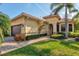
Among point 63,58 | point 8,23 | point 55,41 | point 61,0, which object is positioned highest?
point 61,0

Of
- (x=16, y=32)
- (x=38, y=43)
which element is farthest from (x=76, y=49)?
(x=16, y=32)

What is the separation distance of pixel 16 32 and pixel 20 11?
367 mm

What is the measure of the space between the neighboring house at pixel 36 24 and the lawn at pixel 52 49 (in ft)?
0.72

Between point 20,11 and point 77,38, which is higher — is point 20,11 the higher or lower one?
the higher one

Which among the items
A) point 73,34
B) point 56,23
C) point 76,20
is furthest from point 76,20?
point 56,23

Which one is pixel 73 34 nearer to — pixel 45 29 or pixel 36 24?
pixel 45 29

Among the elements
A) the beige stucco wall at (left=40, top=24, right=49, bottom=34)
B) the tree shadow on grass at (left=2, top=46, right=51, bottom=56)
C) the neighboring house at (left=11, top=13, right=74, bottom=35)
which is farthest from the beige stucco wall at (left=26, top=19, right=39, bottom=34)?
the tree shadow on grass at (left=2, top=46, right=51, bottom=56)

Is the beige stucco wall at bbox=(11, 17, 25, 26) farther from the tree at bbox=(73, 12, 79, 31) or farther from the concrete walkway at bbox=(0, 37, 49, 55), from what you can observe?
the tree at bbox=(73, 12, 79, 31)

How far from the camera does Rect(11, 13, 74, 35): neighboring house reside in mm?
4332

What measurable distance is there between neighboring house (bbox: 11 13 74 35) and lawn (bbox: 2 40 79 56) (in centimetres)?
22

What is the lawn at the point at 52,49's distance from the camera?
14.0 ft

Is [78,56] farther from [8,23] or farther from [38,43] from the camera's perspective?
[8,23]

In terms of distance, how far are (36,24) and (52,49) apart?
1.65 feet

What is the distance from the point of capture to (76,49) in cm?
428
